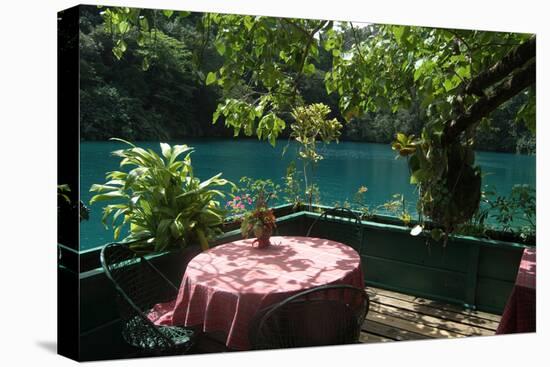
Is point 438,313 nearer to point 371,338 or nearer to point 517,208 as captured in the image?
point 371,338

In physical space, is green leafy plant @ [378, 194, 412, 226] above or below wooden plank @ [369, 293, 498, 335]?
above

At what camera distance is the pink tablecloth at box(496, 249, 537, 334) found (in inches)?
143

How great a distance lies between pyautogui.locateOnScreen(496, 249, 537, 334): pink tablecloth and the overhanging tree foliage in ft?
1.86

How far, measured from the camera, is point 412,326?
4539mm

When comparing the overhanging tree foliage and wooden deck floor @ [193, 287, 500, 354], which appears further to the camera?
wooden deck floor @ [193, 287, 500, 354]

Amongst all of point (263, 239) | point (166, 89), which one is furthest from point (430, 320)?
point (166, 89)

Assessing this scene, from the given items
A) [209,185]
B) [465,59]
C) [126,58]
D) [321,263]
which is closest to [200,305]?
[321,263]

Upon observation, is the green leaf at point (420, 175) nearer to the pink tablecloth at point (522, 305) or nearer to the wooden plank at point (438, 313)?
the pink tablecloth at point (522, 305)

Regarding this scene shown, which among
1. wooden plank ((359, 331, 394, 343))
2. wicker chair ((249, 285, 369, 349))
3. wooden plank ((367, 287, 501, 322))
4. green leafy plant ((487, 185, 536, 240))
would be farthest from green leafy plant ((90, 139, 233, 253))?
green leafy plant ((487, 185, 536, 240))

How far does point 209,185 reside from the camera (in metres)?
4.36

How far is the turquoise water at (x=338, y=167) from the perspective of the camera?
412cm

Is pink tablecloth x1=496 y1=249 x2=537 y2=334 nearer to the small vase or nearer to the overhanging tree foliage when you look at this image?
the overhanging tree foliage

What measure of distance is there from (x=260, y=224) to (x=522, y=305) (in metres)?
1.77

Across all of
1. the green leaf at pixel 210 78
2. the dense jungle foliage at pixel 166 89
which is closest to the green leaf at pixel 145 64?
the dense jungle foliage at pixel 166 89
